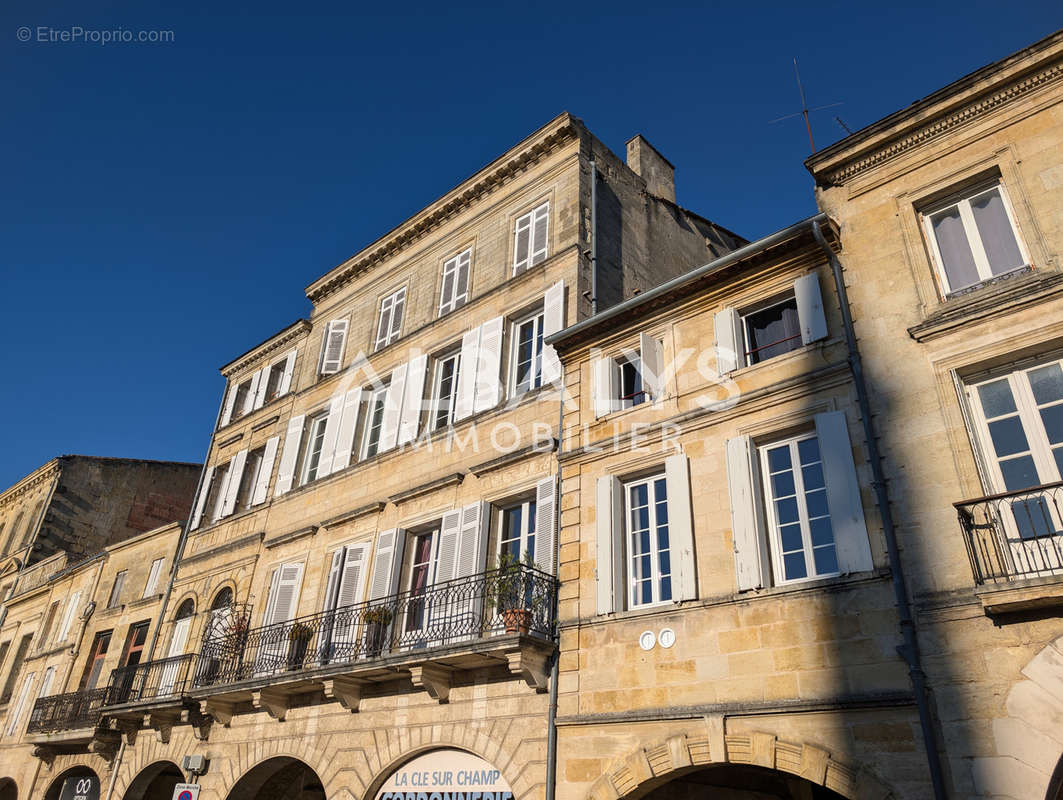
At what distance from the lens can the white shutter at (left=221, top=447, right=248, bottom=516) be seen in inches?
765

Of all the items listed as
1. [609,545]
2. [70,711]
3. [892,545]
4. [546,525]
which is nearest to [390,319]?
[546,525]

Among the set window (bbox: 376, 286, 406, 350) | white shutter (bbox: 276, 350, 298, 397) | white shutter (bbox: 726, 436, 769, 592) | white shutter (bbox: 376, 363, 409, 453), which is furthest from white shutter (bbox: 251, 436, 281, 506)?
white shutter (bbox: 726, 436, 769, 592)

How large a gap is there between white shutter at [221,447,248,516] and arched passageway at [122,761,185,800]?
224 inches

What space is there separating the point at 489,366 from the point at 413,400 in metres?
2.06

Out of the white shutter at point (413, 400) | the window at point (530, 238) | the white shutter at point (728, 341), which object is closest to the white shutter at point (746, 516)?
the white shutter at point (728, 341)

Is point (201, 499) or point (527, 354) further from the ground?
point (527, 354)

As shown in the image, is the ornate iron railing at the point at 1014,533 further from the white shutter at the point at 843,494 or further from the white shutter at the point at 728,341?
the white shutter at the point at 728,341

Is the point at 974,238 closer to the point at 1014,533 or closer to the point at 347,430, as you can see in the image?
the point at 1014,533

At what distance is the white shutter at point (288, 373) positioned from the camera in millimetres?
20094

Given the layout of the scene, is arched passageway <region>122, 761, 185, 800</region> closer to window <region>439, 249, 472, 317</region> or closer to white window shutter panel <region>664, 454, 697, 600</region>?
window <region>439, 249, 472, 317</region>

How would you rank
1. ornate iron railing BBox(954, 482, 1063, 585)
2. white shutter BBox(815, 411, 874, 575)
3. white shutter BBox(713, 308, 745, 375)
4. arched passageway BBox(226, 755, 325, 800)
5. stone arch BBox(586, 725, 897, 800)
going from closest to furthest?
ornate iron railing BBox(954, 482, 1063, 585)
stone arch BBox(586, 725, 897, 800)
white shutter BBox(815, 411, 874, 575)
white shutter BBox(713, 308, 745, 375)
arched passageway BBox(226, 755, 325, 800)

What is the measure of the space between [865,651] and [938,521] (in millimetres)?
1457

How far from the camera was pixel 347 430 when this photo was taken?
16.6 metres

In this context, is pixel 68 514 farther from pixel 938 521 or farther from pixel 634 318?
pixel 938 521
